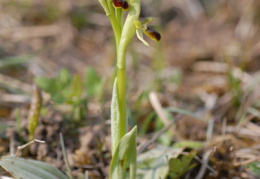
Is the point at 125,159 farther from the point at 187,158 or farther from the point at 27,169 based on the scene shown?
the point at 27,169

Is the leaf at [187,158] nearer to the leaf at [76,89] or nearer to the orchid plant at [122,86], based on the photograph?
the orchid plant at [122,86]

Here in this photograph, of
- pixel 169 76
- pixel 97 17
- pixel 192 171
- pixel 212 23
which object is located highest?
pixel 97 17

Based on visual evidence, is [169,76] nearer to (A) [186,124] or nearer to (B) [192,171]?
(A) [186,124]

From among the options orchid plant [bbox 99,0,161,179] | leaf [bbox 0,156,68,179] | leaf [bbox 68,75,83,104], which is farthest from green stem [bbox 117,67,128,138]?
leaf [bbox 68,75,83,104]

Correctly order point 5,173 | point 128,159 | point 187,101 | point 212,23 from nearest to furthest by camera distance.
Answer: point 128,159 < point 5,173 < point 187,101 < point 212,23

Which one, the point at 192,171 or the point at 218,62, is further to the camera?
the point at 218,62

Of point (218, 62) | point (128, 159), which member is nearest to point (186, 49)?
point (218, 62)

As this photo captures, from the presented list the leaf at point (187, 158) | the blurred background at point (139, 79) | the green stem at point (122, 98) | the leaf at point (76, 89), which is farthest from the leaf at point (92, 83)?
the leaf at point (187, 158)
